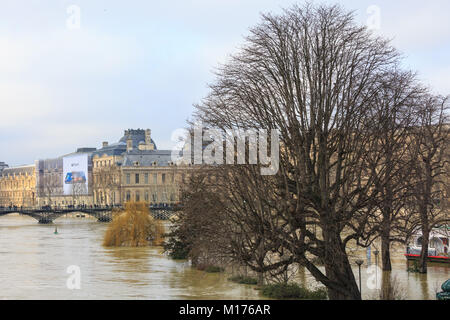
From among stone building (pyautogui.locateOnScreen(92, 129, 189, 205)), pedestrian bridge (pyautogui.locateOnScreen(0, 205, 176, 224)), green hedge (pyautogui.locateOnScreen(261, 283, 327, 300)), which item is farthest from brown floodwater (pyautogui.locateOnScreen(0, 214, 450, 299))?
stone building (pyautogui.locateOnScreen(92, 129, 189, 205))

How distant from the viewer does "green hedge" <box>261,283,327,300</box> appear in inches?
1197

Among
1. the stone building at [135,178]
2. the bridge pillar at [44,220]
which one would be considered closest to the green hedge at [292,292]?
the bridge pillar at [44,220]

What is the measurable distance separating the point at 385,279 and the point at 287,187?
16.3 meters

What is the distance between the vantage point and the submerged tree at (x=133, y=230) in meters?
66.4

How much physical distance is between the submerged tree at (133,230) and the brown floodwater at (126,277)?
121 inches

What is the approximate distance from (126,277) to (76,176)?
12945 centimetres

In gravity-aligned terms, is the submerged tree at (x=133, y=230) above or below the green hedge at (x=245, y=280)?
above

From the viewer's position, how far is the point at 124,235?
67000mm

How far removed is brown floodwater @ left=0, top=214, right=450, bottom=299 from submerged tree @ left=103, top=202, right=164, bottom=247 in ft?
10.1

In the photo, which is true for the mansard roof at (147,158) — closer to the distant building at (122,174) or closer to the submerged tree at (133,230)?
the distant building at (122,174)

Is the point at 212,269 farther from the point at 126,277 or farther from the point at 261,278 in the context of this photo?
the point at 261,278

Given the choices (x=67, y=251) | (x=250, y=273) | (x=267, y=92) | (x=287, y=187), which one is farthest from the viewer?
(x=67, y=251)
